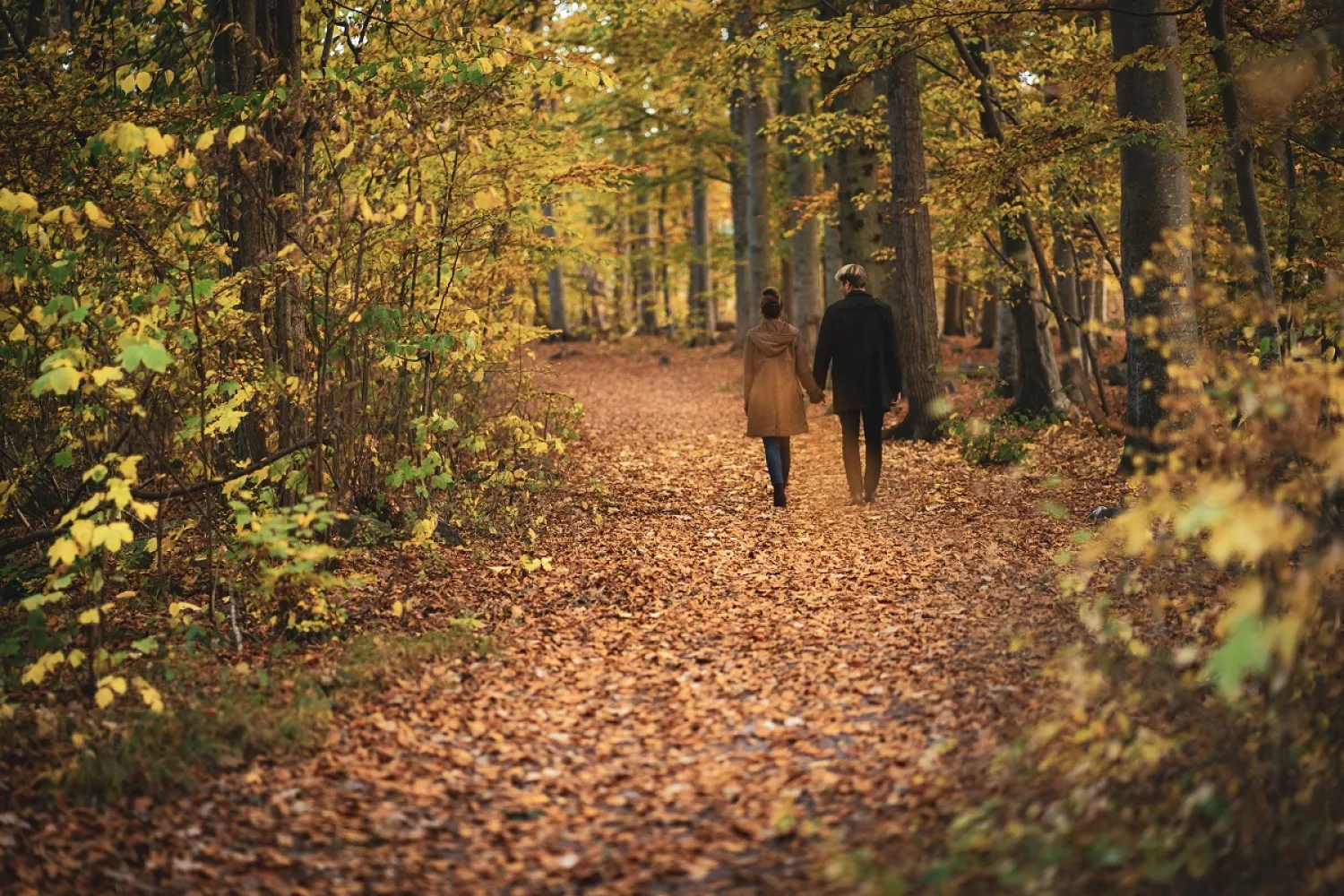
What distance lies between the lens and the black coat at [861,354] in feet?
30.2

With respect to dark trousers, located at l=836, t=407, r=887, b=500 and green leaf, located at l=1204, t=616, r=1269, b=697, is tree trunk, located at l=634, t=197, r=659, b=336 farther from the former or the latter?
green leaf, located at l=1204, t=616, r=1269, b=697

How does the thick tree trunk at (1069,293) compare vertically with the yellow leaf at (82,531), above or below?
above

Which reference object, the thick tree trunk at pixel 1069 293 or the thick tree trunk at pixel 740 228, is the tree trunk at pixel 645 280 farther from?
the thick tree trunk at pixel 1069 293

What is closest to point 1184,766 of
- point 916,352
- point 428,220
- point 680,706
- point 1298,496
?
point 1298,496

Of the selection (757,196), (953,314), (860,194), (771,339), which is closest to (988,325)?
(953,314)

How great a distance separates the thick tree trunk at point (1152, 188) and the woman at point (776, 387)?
2782 millimetres

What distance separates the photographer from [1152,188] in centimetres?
812

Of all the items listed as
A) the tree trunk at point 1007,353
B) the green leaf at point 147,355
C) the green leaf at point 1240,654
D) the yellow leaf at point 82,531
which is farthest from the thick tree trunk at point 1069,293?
the yellow leaf at point 82,531

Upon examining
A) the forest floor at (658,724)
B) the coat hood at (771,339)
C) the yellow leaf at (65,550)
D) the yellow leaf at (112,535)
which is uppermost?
the coat hood at (771,339)

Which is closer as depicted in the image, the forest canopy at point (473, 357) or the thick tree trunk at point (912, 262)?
the forest canopy at point (473, 357)

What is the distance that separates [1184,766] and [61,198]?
20.5 feet

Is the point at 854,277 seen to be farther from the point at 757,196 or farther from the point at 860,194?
the point at 757,196

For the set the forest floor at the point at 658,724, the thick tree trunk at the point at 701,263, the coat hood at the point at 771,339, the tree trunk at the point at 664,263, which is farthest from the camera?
the tree trunk at the point at 664,263

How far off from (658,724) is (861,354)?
5084mm
